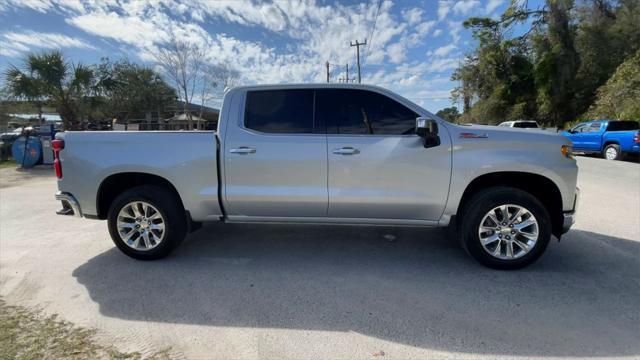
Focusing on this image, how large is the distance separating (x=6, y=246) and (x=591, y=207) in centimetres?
895

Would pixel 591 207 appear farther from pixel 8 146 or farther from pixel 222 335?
pixel 8 146

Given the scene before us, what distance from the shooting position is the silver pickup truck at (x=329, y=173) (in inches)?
141

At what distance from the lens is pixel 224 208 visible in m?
3.93

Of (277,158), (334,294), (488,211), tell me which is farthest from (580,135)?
(334,294)

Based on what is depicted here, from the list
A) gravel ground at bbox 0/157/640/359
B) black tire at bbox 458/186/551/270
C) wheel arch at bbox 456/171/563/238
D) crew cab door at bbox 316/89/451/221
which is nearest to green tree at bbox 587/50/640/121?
gravel ground at bbox 0/157/640/359

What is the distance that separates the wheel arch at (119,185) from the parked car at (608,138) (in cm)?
1539

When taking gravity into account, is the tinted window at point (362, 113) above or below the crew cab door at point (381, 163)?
above

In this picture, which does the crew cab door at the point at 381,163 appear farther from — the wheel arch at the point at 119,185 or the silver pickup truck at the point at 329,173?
the wheel arch at the point at 119,185

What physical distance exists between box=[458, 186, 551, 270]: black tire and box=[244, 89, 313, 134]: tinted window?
189cm

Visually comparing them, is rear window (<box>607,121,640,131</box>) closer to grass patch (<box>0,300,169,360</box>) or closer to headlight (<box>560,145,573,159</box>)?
headlight (<box>560,145,573,159</box>)

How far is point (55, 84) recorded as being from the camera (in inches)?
546

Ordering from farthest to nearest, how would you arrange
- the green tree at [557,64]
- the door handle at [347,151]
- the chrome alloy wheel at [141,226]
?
1. the green tree at [557,64]
2. the chrome alloy wheel at [141,226]
3. the door handle at [347,151]

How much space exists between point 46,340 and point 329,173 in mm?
2717

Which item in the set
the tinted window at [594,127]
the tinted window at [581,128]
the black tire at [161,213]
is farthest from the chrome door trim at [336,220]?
the tinted window at [581,128]
